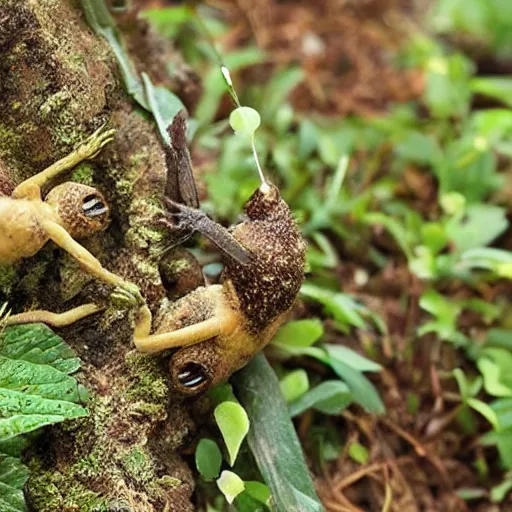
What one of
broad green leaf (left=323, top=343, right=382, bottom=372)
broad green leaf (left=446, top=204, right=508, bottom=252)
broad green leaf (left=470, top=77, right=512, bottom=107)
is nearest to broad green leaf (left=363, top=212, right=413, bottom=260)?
broad green leaf (left=446, top=204, right=508, bottom=252)

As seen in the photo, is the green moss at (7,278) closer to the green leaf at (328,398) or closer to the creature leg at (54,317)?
the creature leg at (54,317)

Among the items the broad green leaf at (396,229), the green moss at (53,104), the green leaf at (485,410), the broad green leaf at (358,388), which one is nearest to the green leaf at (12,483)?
the green moss at (53,104)

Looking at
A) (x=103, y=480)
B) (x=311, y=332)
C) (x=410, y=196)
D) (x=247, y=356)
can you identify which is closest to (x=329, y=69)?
(x=410, y=196)

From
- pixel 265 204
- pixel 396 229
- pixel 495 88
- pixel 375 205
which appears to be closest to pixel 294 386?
pixel 265 204

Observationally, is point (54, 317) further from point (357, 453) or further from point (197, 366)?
point (357, 453)

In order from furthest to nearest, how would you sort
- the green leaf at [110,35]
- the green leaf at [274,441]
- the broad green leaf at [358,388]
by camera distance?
the broad green leaf at [358,388]
the green leaf at [110,35]
the green leaf at [274,441]

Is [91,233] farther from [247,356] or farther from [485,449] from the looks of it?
[485,449]
